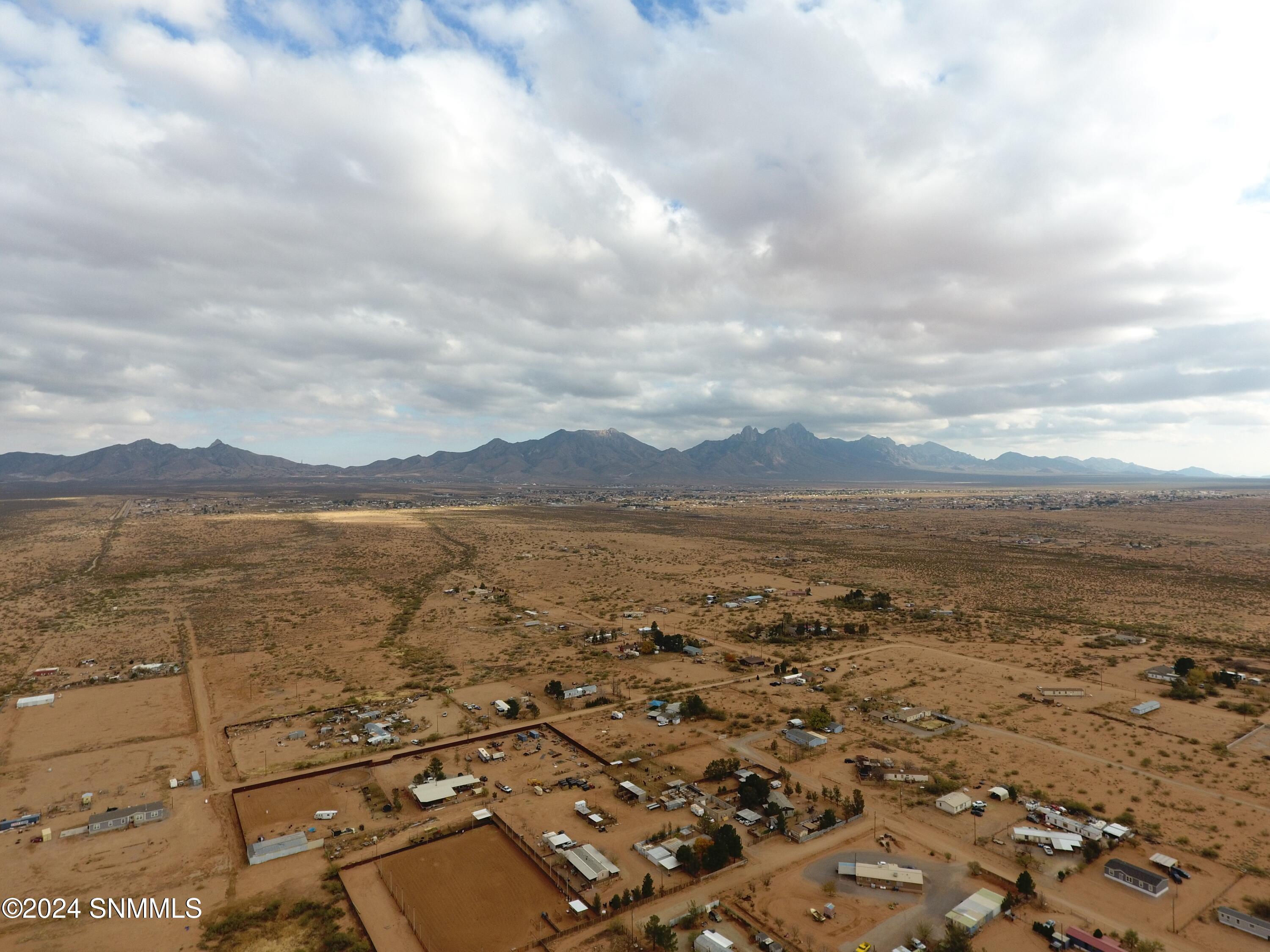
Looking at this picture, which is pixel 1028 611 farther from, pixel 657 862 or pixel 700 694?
pixel 657 862

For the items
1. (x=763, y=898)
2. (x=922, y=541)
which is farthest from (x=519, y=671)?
(x=922, y=541)

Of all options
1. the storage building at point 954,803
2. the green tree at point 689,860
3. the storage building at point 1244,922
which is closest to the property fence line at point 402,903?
the green tree at point 689,860

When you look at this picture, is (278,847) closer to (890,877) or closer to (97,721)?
(97,721)

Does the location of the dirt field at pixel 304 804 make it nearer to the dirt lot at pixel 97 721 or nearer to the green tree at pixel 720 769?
the dirt lot at pixel 97 721

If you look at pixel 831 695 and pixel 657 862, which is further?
pixel 831 695

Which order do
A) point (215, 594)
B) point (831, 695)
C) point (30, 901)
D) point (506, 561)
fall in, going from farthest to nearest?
point (506, 561), point (215, 594), point (831, 695), point (30, 901)

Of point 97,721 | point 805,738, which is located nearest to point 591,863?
point 805,738

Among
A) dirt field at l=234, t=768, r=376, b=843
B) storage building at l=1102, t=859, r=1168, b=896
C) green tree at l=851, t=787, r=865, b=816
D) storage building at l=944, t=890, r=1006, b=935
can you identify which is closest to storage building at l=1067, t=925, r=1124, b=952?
storage building at l=944, t=890, r=1006, b=935
